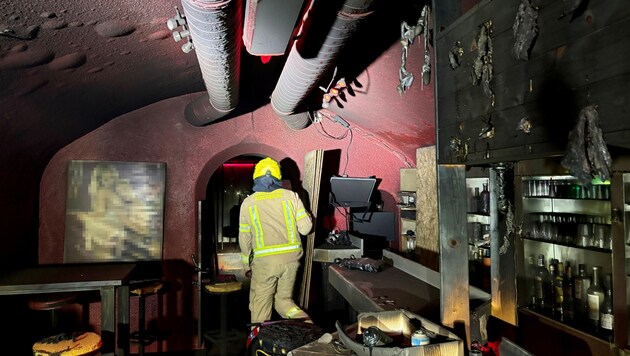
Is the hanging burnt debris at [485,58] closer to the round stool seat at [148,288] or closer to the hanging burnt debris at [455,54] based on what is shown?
the hanging burnt debris at [455,54]

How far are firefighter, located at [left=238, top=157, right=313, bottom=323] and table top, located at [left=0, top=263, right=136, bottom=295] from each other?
120 centimetres

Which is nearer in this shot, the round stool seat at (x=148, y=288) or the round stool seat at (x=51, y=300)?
the round stool seat at (x=51, y=300)

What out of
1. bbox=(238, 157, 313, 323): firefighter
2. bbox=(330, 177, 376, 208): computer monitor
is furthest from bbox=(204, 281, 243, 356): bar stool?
bbox=(330, 177, 376, 208): computer monitor

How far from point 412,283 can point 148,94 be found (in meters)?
3.51

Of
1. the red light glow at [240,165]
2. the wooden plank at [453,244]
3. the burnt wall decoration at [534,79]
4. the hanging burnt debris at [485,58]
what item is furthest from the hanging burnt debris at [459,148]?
the red light glow at [240,165]

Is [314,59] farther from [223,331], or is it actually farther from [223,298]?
[223,331]

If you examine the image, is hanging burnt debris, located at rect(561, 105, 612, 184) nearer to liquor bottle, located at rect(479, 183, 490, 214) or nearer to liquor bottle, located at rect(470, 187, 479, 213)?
liquor bottle, located at rect(479, 183, 490, 214)

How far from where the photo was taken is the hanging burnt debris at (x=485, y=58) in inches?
69.2

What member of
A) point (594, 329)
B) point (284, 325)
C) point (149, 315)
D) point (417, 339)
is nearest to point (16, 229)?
point (149, 315)

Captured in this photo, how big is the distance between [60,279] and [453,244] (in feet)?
11.2

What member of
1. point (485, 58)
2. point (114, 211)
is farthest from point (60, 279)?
point (485, 58)

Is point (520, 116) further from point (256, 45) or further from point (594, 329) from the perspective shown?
point (594, 329)

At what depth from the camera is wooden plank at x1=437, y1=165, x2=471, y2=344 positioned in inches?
89.8

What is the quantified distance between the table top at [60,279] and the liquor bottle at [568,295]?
13.1 ft
